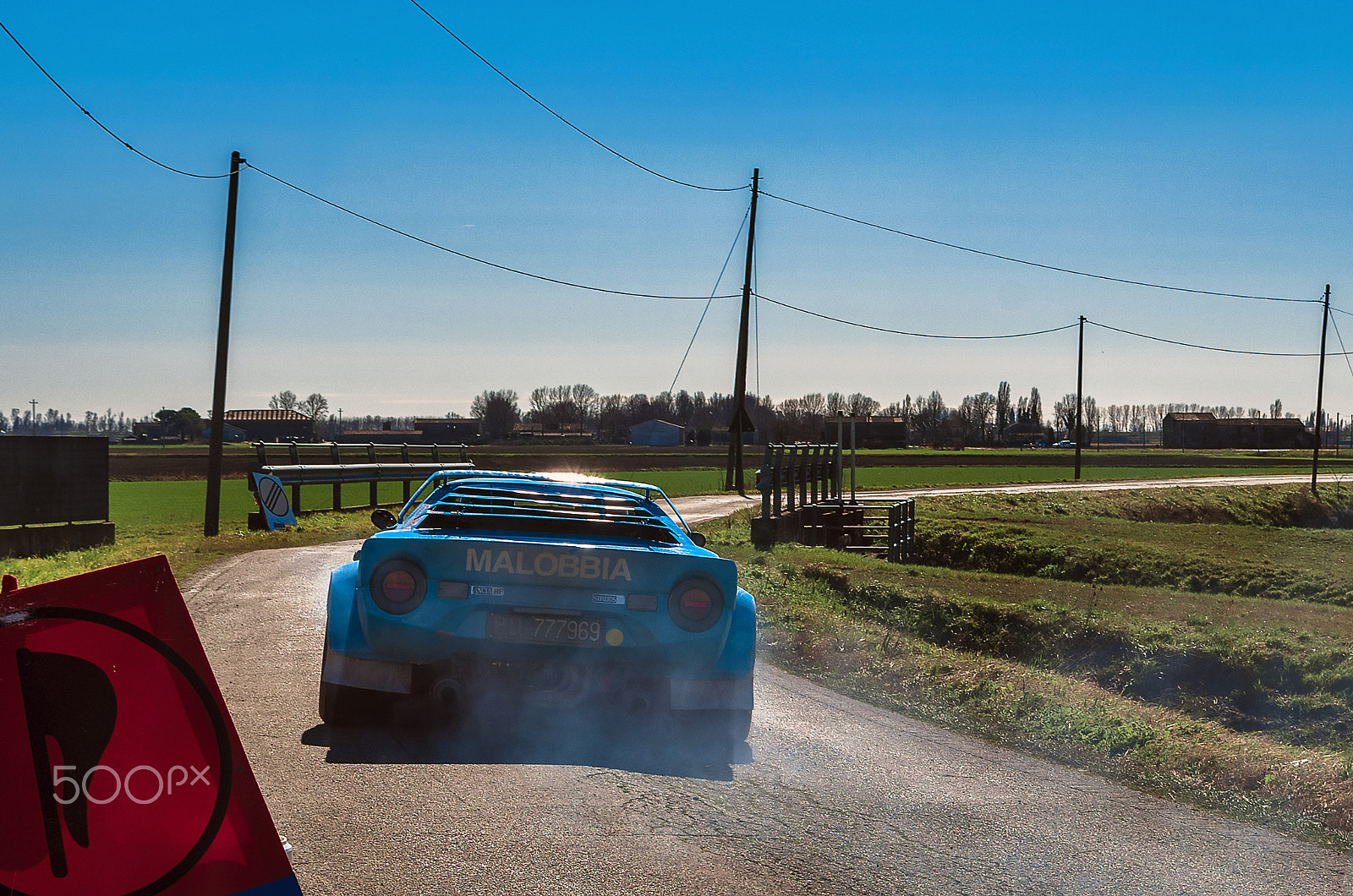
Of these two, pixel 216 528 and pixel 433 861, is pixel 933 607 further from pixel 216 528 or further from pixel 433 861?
pixel 216 528

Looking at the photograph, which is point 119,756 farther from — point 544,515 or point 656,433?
point 656,433

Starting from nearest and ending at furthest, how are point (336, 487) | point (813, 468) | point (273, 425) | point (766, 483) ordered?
point (766, 483) < point (813, 468) < point (336, 487) < point (273, 425)

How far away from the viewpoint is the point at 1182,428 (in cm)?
14562

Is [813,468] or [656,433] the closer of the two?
[813,468]

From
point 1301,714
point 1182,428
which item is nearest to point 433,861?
point 1301,714

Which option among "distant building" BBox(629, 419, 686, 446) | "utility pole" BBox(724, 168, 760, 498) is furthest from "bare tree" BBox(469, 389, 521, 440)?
"utility pole" BBox(724, 168, 760, 498)

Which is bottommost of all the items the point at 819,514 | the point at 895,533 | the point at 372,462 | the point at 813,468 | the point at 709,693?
the point at 895,533

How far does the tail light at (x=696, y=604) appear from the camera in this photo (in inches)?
209

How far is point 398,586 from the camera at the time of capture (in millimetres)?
5230

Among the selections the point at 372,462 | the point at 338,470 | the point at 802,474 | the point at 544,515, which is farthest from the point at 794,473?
the point at 544,515

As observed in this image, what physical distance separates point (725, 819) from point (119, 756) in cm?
242

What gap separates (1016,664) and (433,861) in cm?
649

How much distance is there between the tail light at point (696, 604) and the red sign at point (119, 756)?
254cm

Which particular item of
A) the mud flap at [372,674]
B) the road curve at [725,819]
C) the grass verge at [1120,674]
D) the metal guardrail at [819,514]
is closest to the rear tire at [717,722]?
the road curve at [725,819]
